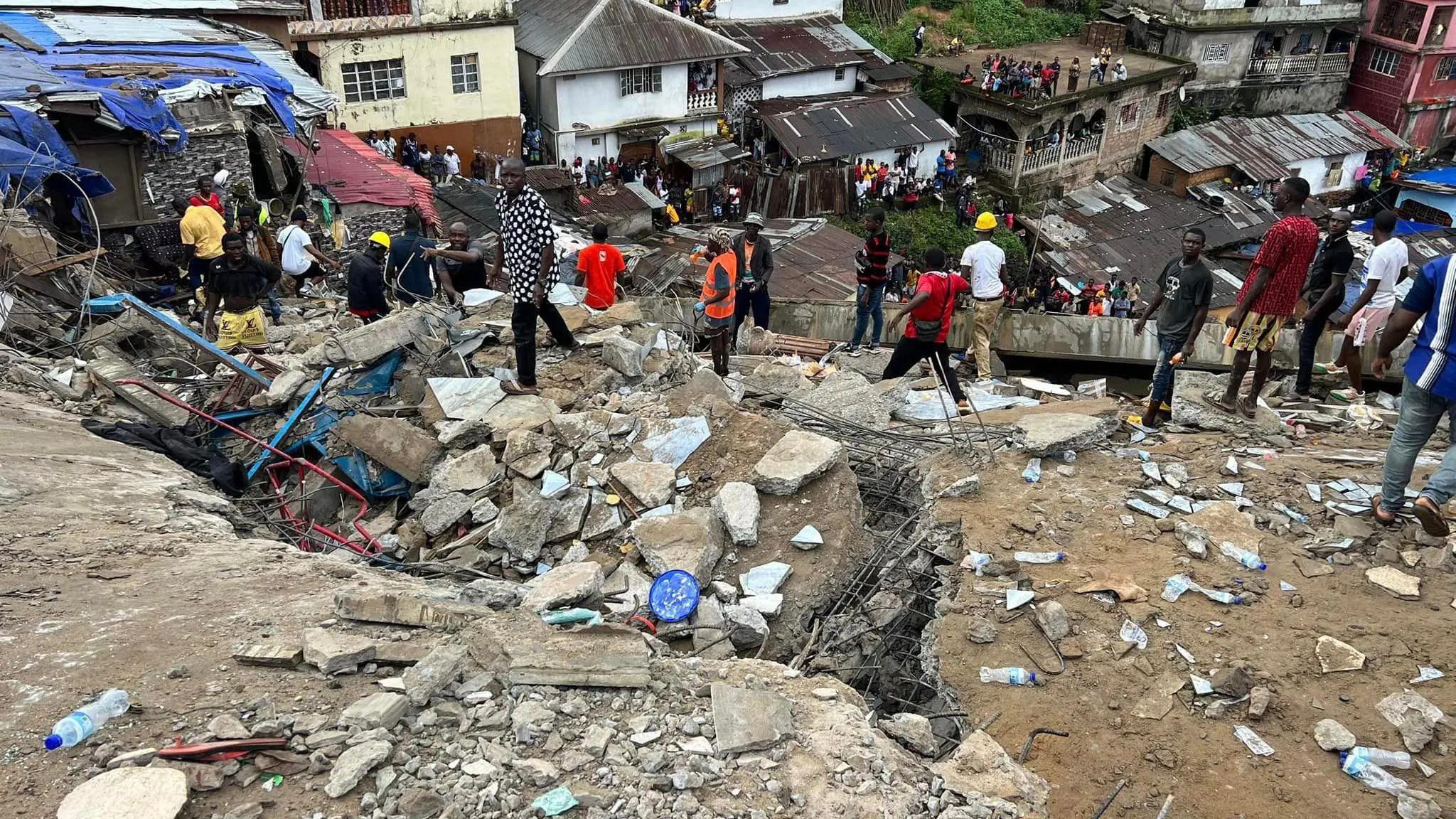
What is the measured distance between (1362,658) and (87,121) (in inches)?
478

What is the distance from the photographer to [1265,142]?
30.3 m

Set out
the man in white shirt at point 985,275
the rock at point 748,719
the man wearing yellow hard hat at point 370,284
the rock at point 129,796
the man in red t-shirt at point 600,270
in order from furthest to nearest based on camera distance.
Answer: the man in red t-shirt at point 600,270 < the man wearing yellow hard hat at point 370,284 < the man in white shirt at point 985,275 < the rock at point 748,719 < the rock at point 129,796

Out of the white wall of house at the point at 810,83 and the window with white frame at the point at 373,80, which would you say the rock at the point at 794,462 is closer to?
the window with white frame at the point at 373,80

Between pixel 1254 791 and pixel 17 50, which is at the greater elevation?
pixel 17 50

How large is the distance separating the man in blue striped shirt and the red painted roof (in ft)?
35.5

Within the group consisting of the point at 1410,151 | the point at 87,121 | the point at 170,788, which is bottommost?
the point at 1410,151

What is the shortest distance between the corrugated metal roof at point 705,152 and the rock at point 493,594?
68.8 ft

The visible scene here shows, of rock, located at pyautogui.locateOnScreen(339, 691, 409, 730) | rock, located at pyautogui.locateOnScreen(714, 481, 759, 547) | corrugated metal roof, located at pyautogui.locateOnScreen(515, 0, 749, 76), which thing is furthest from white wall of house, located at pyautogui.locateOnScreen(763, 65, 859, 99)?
rock, located at pyautogui.locateOnScreen(339, 691, 409, 730)

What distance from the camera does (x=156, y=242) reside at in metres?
11.2

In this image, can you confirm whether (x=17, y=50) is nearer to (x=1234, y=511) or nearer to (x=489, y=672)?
(x=489, y=672)

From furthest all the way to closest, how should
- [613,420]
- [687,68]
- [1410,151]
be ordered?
[1410,151]
[687,68]
[613,420]

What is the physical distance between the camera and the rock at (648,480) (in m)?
5.93

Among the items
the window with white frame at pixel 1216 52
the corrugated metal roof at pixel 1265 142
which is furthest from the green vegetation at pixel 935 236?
the window with white frame at pixel 1216 52

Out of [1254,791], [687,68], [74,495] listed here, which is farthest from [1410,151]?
[74,495]
